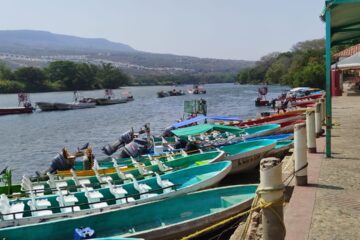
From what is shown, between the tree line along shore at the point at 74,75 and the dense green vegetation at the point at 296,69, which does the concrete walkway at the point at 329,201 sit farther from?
the tree line along shore at the point at 74,75

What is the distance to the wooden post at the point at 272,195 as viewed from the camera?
5.19m

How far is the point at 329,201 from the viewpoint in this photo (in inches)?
286

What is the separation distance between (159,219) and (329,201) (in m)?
4.96

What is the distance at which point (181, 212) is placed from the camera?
11.5 m

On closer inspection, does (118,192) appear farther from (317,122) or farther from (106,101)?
(106,101)

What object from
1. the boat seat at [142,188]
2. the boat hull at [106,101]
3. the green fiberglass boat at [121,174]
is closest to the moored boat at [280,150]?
the green fiberglass boat at [121,174]

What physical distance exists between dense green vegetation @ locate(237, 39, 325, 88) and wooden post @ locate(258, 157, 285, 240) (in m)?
70.0

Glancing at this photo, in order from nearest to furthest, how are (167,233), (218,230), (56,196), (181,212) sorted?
(167,233) → (218,230) → (181,212) → (56,196)

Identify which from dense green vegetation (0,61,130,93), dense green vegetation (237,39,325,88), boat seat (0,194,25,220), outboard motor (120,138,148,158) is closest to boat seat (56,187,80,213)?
boat seat (0,194,25,220)

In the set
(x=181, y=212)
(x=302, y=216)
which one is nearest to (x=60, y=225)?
(x=181, y=212)

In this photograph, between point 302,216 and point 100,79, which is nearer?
point 302,216

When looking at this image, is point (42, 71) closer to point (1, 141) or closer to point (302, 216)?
point (1, 141)

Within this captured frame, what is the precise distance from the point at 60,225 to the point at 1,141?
123 feet

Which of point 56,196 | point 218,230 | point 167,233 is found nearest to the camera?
point 167,233
